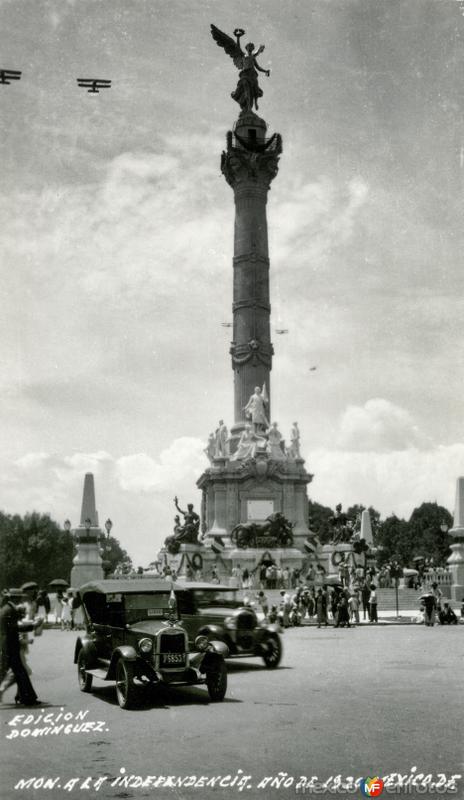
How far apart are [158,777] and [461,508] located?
35.0 m

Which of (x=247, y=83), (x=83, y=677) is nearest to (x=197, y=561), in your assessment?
(x=247, y=83)

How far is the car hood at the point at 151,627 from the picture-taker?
1130 centimetres

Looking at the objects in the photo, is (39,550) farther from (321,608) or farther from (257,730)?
(257,730)

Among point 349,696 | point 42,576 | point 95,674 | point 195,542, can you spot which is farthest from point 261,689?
point 42,576

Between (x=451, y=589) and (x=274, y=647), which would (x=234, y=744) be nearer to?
(x=274, y=647)

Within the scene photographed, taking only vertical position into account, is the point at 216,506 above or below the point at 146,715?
above

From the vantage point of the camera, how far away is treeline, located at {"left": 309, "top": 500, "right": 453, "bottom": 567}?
304ft

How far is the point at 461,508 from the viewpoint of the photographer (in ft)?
131

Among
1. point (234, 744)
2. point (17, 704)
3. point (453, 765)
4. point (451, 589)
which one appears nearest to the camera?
point (453, 765)

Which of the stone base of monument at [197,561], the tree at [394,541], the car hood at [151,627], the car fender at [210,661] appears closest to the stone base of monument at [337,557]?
the stone base of monument at [197,561]

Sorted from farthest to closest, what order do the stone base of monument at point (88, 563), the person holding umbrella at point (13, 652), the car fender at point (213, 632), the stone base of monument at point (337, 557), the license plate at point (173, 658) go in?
the stone base of monument at point (337, 557) < the stone base of monument at point (88, 563) < the car fender at point (213, 632) < the license plate at point (173, 658) < the person holding umbrella at point (13, 652)

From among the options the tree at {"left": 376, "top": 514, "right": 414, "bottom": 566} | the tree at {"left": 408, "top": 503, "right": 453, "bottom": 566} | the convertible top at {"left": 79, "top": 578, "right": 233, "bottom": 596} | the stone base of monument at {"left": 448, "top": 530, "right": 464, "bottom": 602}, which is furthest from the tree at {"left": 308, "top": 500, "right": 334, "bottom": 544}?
the convertible top at {"left": 79, "top": 578, "right": 233, "bottom": 596}

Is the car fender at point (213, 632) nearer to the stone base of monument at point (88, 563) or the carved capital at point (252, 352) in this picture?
the stone base of monument at point (88, 563)

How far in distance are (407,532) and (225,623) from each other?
87179 mm
